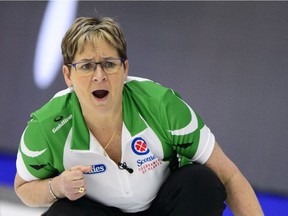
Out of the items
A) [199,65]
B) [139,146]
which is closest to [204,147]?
[139,146]

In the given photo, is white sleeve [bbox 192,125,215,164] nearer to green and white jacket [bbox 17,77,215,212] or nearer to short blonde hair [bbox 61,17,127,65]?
green and white jacket [bbox 17,77,215,212]

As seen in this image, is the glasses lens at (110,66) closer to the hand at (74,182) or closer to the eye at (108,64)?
the eye at (108,64)

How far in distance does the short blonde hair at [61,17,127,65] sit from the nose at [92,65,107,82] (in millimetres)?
58

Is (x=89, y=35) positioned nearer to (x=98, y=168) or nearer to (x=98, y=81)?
(x=98, y=81)

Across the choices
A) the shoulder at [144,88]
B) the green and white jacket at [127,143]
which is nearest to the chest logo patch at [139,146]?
the green and white jacket at [127,143]

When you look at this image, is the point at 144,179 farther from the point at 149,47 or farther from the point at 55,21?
the point at 55,21

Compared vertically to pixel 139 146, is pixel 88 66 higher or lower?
higher

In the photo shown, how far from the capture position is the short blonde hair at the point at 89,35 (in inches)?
55.7

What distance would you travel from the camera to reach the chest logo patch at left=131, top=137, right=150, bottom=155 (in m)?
1.47

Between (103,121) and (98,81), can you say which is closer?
(98,81)

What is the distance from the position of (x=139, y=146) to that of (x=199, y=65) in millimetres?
826

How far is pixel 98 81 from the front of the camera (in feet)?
4.59

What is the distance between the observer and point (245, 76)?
2.19m

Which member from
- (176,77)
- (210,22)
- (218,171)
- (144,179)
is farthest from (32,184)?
(210,22)
